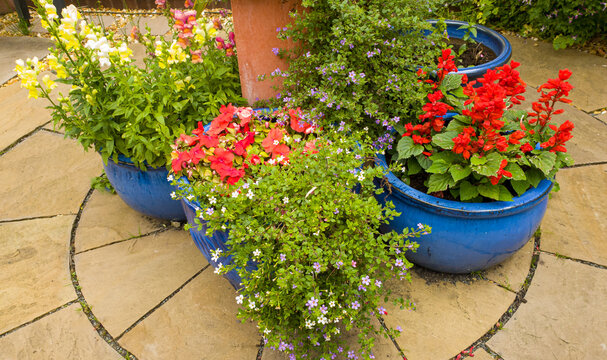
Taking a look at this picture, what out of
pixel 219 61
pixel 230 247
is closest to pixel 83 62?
pixel 219 61

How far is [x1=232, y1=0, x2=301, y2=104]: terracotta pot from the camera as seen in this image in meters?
2.21

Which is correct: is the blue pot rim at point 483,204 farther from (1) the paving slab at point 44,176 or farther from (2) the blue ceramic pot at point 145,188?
(1) the paving slab at point 44,176

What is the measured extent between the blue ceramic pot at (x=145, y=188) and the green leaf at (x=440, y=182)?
1296 mm

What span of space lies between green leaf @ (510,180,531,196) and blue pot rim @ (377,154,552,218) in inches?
0.7

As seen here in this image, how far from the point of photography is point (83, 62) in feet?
6.97

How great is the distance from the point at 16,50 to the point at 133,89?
3.01m

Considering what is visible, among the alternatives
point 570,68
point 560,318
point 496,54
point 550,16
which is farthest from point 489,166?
point 550,16

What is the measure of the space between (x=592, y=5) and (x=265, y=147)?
302cm

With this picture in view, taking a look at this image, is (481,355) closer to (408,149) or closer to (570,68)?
(408,149)

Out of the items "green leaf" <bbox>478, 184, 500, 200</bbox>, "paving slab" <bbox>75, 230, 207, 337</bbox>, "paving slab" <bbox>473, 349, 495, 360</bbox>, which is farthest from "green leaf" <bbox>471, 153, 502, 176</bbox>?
"paving slab" <bbox>75, 230, 207, 337</bbox>

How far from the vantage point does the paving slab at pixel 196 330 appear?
78.9 inches

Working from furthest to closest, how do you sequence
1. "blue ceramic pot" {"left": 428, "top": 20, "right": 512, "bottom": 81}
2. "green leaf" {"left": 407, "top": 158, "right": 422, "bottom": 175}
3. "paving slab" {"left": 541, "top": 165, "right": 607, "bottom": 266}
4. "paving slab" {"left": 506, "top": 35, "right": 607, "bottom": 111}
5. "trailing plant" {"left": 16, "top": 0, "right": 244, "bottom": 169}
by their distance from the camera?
"paving slab" {"left": 506, "top": 35, "right": 607, "bottom": 111} → "blue ceramic pot" {"left": 428, "top": 20, "right": 512, "bottom": 81} → "paving slab" {"left": 541, "top": 165, "right": 607, "bottom": 266} → "green leaf" {"left": 407, "top": 158, "right": 422, "bottom": 175} → "trailing plant" {"left": 16, "top": 0, "right": 244, "bottom": 169}

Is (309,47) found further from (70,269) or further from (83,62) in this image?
(70,269)

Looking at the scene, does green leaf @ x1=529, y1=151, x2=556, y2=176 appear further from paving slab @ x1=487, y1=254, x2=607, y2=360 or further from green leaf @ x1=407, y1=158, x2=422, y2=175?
paving slab @ x1=487, y1=254, x2=607, y2=360
